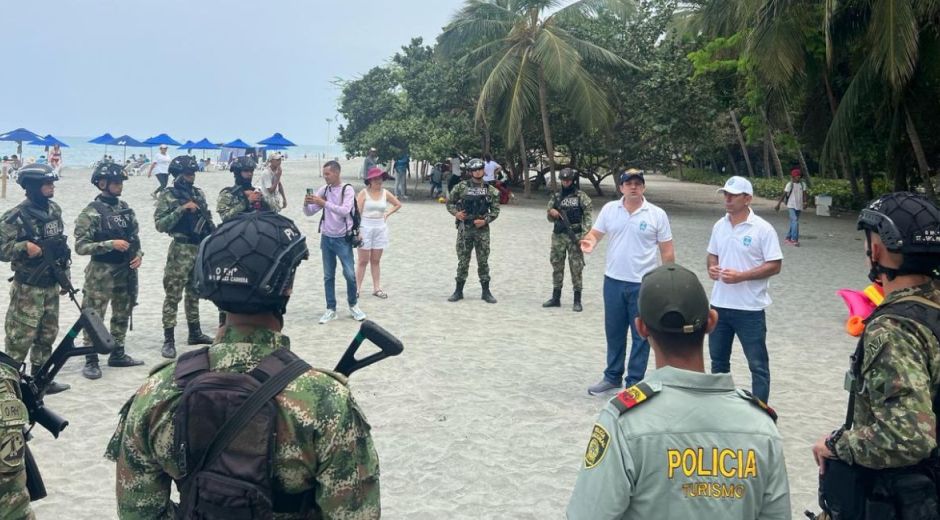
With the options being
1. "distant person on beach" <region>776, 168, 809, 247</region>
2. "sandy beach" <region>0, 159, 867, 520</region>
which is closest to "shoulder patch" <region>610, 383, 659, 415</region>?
"sandy beach" <region>0, 159, 867, 520</region>

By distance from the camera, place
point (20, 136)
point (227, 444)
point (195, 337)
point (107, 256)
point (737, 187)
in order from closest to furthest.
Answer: point (227, 444)
point (737, 187)
point (107, 256)
point (195, 337)
point (20, 136)

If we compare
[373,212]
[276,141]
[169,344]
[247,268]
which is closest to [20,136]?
[276,141]

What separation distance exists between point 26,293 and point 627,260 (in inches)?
193

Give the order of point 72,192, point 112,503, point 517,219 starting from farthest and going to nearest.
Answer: point 72,192
point 517,219
point 112,503

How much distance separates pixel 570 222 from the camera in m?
10.6

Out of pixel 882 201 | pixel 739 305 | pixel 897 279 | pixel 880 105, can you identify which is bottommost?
pixel 739 305

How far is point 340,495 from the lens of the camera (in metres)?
2.10

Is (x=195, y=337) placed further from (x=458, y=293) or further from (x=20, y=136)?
(x=20, y=136)

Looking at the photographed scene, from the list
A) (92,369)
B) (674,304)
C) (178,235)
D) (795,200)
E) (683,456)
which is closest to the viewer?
(683,456)

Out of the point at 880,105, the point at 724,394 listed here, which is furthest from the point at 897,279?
the point at 880,105

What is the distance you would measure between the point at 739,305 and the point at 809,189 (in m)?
28.9

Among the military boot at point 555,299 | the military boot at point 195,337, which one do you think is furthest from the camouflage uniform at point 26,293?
the military boot at point 555,299

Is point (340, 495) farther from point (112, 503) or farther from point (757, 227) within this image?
point (757, 227)

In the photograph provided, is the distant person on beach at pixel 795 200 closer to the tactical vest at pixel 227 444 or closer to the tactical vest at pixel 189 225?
the tactical vest at pixel 189 225
